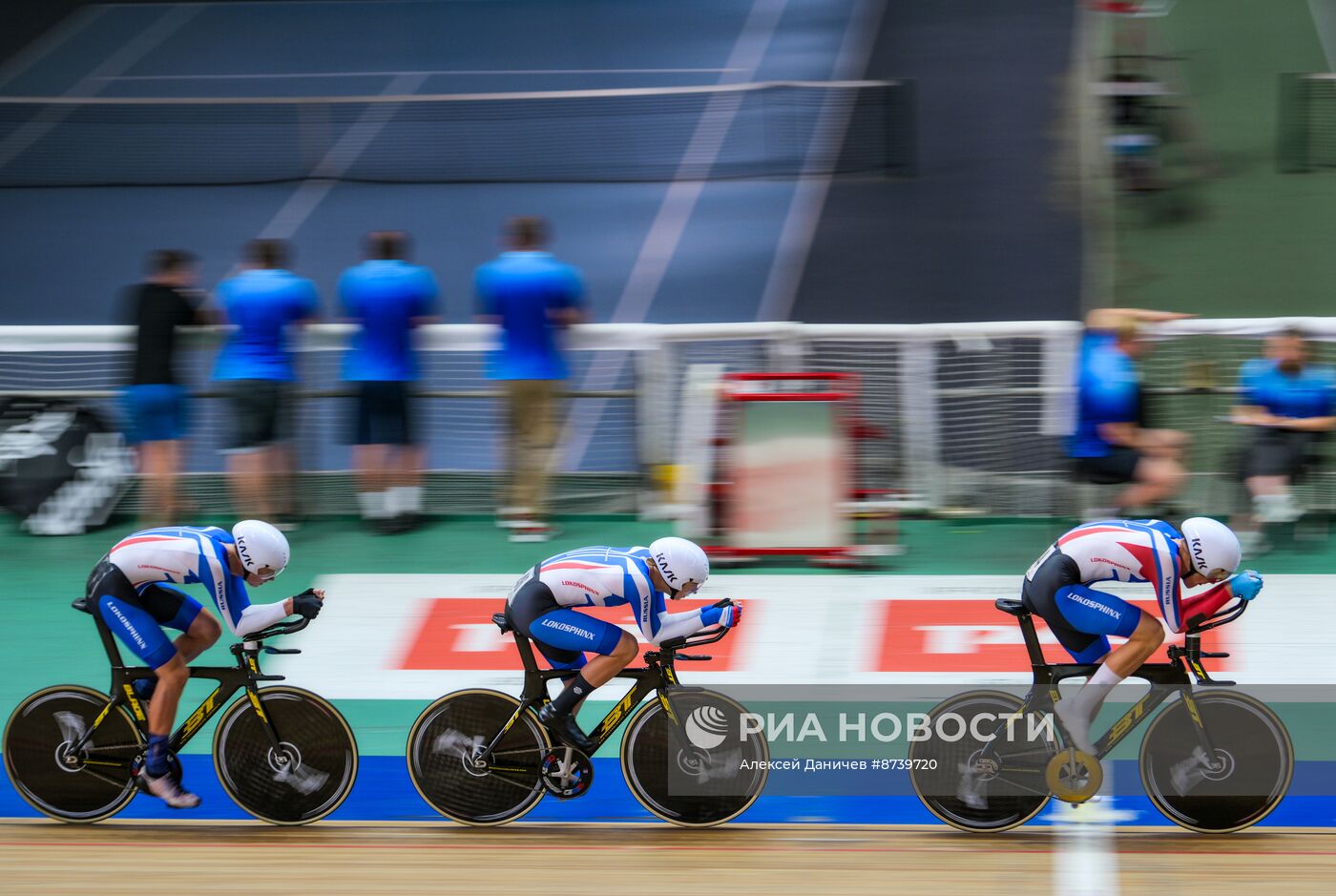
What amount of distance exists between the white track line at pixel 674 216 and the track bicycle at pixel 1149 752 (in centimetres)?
413

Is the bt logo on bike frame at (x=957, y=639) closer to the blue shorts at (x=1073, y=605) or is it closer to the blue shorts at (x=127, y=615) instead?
the blue shorts at (x=1073, y=605)

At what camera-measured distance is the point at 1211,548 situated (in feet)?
21.2

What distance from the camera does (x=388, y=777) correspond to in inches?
304

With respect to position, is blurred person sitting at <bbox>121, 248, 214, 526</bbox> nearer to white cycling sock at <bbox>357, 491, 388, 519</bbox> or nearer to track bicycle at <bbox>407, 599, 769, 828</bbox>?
white cycling sock at <bbox>357, 491, 388, 519</bbox>

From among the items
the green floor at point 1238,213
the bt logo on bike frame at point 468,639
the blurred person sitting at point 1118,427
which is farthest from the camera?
the green floor at point 1238,213

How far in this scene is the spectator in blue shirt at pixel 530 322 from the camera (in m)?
9.90

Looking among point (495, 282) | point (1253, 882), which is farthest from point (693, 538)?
point (1253, 882)

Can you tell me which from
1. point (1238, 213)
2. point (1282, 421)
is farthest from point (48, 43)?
point (1282, 421)

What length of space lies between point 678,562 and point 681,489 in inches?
139

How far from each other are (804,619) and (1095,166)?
9.12m

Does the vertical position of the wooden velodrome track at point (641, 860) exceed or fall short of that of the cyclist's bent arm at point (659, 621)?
→ it falls short

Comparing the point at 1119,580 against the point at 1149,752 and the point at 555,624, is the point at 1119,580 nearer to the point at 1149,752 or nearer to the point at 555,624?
the point at 1149,752

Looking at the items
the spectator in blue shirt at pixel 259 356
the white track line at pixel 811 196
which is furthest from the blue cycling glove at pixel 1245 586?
the white track line at pixel 811 196

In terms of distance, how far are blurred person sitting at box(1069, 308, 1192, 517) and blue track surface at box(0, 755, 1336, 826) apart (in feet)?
7.37
